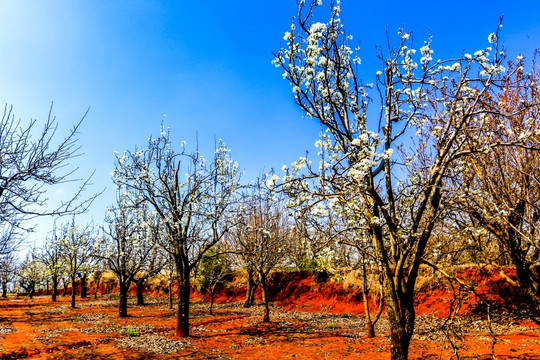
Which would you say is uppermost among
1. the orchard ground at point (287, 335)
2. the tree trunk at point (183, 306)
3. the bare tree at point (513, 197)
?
the bare tree at point (513, 197)

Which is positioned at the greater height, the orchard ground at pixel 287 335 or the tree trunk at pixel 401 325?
the tree trunk at pixel 401 325

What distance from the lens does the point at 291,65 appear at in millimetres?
7320

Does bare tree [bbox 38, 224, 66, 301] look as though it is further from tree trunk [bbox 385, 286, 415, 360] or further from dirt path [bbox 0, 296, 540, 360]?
tree trunk [bbox 385, 286, 415, 360]

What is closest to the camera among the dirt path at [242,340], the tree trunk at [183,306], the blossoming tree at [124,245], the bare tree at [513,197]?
the bare tree at [513,197]

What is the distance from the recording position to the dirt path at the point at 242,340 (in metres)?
13.0

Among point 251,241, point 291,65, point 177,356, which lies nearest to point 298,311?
point 251,241

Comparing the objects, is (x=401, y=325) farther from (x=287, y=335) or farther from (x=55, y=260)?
(x=55, y=260)

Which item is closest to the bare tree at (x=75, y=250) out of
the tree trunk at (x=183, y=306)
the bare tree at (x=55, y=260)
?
the bare tree at (x=55, y=260)

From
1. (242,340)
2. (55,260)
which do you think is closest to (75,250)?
(55,260)

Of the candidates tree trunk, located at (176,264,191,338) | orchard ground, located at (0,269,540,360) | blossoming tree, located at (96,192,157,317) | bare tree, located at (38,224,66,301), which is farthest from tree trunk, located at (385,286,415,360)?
bare tree, located at (38,224,66,301)

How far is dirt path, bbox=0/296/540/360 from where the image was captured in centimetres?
1304

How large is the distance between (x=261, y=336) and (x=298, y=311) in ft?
45.4

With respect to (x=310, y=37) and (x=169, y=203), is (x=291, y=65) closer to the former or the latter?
(x=310, y=37)

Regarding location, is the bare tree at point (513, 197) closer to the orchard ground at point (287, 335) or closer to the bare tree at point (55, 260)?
the orchard ground at point (287, 335)
